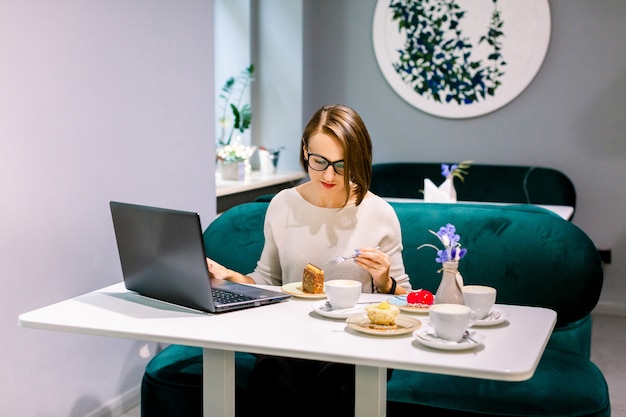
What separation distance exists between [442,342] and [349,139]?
2.64ft

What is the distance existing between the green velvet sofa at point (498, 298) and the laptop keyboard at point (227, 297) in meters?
0.44

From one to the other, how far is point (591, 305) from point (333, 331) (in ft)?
4.07

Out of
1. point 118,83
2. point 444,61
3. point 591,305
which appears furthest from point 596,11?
point 118,83

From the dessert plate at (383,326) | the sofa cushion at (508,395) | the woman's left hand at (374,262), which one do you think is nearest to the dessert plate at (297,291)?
the woman's left hand at (374,262)

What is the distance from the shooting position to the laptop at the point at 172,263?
1.87m

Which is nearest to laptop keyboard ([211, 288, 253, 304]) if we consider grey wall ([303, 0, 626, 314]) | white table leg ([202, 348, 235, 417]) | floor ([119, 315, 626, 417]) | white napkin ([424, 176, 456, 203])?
white table leg ([202, 348, 235, 417])

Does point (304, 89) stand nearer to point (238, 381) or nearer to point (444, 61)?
point (444, 61)

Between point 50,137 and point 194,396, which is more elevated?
point 50,137

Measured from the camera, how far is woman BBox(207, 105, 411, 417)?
84.8 inches

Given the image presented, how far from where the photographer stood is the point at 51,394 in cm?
279

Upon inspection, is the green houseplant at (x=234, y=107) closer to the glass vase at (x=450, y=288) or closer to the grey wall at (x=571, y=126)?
the grey wall at (x=571, y=126)

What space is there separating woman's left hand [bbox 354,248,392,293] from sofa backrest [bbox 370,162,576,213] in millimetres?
2613

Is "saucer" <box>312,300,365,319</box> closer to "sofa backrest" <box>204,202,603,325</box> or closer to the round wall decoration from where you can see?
"sofa backrest" <box>204,202,603,325</box>

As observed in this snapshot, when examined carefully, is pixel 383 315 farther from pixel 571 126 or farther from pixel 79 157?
pixel 571 126
